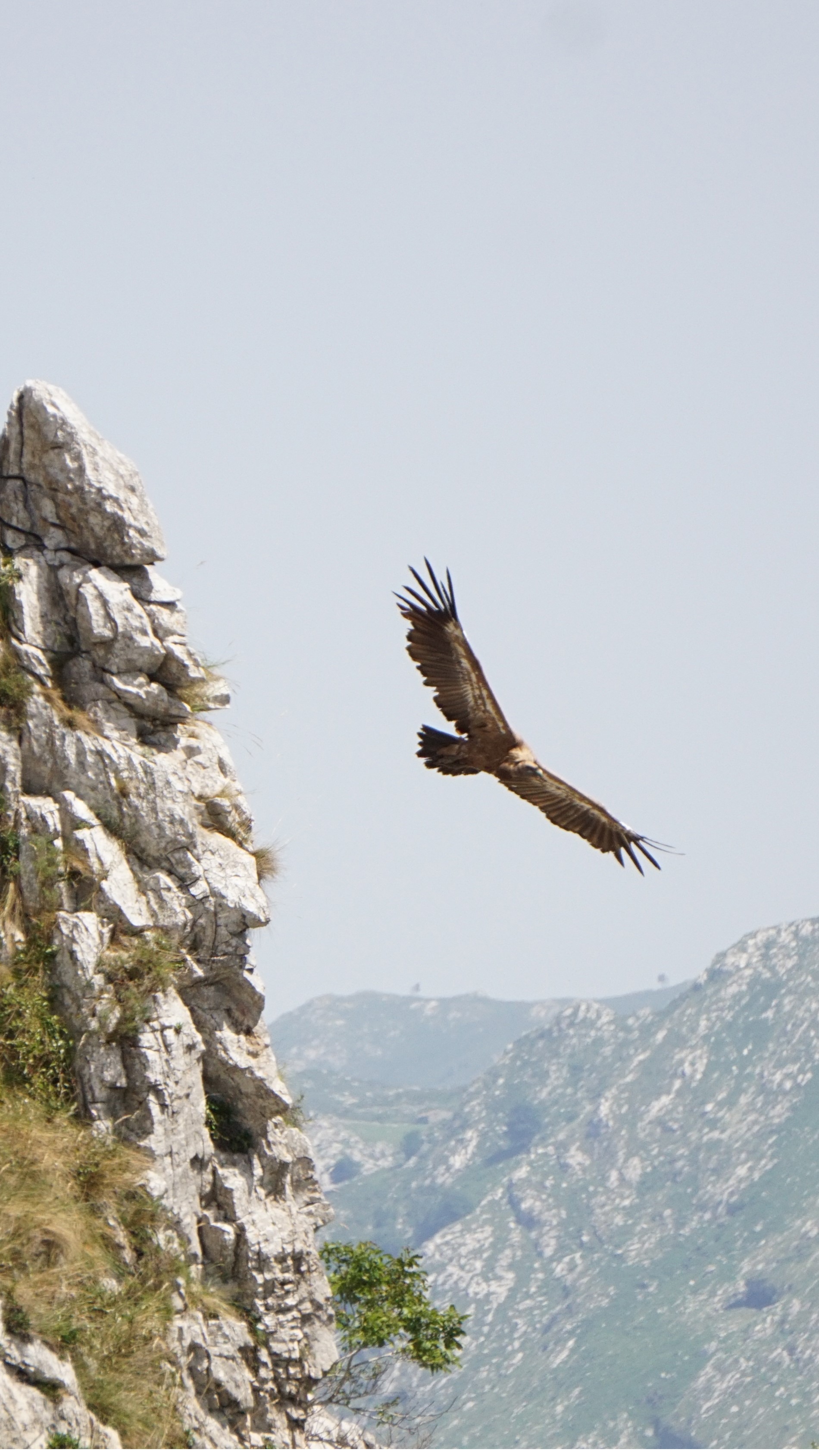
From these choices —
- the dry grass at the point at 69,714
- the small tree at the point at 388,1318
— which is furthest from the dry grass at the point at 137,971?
the small tree at the point at 388,1318

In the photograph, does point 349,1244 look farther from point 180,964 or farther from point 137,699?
point 137,699

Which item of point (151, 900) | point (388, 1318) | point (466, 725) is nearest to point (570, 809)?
point (466, 725)

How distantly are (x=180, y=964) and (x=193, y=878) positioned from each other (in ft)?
3.75

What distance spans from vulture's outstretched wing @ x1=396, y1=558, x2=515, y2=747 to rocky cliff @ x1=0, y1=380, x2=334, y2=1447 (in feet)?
16.1

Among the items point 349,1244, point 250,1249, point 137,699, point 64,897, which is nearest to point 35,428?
point 137,699

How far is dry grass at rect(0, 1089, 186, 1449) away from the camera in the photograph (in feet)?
56.6

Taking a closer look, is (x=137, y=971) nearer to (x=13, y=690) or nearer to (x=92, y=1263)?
(x=92, y=1263)

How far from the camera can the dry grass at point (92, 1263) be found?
17250 mm

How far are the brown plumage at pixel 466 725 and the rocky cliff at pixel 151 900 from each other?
4640 mm

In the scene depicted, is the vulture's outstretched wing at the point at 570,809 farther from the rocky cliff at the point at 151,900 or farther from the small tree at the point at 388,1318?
the small tree at the point at 388,1318

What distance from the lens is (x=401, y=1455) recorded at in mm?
18312

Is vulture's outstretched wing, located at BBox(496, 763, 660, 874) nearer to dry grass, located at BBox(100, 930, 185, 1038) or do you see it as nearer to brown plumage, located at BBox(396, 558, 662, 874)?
brown plumage, located at BBox(396, 558, 662, 874)

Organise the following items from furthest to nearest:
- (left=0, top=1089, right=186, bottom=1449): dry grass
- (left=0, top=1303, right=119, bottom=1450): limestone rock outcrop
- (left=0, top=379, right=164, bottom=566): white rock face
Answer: (left=0, top=379, right=164, bottom=566): white rock face
(left=0, top=1089, right=186, bottom=1449): dry grass
(left=0, top=1303, right=119, bottom=1450): limestone rock outcrop

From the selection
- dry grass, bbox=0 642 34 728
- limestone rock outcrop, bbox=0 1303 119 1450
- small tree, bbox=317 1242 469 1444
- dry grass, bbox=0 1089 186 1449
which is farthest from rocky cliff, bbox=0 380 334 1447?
small tree, bbox=317 1242 469 1444
